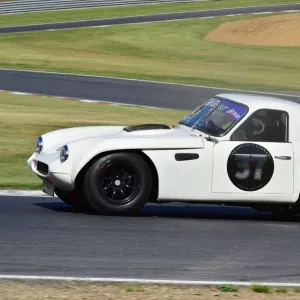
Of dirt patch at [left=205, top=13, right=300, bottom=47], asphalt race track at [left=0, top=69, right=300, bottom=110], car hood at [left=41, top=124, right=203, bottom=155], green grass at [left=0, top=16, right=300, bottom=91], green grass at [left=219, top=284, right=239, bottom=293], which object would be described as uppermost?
dirt patch at [left=205, top=13, right=300, bottom=47]

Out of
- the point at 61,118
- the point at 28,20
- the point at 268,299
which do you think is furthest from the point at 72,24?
the point at 268,299

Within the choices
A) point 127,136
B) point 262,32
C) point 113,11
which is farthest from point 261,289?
point 113,11

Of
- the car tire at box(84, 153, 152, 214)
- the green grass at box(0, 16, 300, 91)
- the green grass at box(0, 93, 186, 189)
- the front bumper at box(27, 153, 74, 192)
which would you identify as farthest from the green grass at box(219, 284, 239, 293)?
the green grass at box(0, 16, 300, 91)

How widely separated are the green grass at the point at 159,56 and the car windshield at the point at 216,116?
1903 centimetres

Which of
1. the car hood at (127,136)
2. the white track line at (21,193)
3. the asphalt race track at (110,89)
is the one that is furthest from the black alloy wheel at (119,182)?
the asphalt race track at (110,89)

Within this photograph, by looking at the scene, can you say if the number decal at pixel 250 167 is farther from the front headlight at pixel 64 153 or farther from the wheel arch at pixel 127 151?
the front headlight at pixel 64 153

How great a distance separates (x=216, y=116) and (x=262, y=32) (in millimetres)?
36240

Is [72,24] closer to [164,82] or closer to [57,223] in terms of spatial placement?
[164,82]

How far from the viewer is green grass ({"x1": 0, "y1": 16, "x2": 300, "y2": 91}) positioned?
31875 millimetres

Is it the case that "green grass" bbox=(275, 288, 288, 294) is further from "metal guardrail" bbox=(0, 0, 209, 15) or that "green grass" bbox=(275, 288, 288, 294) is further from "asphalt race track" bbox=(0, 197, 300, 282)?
"metal guardrail" bbox=(0, 0, 209, 15)

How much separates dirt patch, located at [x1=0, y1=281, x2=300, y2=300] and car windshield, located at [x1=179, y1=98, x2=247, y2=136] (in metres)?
3.33

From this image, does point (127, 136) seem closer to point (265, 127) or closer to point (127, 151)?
point (127, 151)

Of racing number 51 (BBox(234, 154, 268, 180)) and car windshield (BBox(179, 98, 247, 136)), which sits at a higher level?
car windshield (BBox(179, 98, 247, 136))

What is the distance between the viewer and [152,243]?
325 inches
